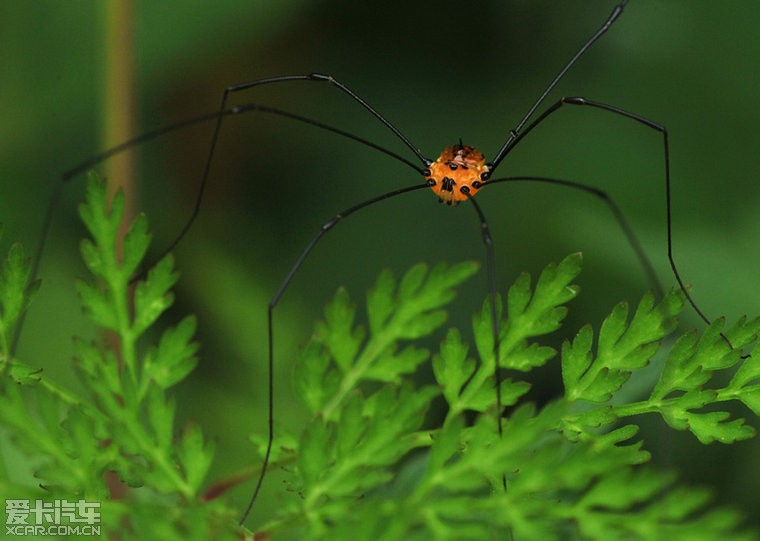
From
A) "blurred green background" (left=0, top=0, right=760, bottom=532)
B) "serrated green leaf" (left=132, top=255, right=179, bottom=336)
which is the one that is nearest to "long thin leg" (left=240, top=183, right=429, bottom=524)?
"serrated green leaf" (left=132, top=255, right=179, bottom=336)

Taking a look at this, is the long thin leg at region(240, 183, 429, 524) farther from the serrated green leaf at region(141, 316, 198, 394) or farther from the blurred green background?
the blurred green background

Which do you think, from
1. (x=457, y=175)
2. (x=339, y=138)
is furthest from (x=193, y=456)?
(x=339, y=138)

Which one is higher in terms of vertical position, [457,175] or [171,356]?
[457,175]

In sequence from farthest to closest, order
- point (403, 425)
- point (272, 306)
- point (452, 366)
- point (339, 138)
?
point (339, 138), point (272, 306), point (452, 366), point (403, 425)

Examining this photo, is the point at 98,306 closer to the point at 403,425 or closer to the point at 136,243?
the point at 136,243

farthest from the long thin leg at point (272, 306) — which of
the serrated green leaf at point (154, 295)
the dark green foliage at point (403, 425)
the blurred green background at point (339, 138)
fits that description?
the blurred green background at point (339, 138)

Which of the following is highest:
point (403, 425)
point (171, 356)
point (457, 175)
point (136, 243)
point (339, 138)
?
point (339, 138)

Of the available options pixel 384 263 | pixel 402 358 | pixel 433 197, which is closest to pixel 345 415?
pixel 402 358
